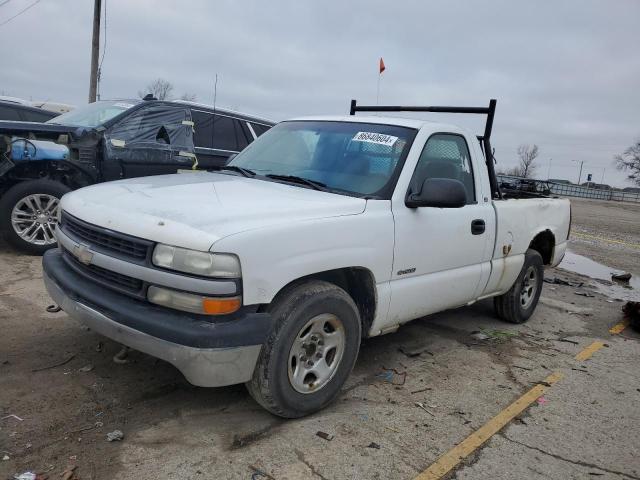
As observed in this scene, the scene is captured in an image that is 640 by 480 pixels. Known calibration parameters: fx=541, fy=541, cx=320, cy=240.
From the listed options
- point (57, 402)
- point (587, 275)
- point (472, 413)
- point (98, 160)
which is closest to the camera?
point (57, 402)

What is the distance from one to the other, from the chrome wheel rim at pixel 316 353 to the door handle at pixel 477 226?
1.60 metres

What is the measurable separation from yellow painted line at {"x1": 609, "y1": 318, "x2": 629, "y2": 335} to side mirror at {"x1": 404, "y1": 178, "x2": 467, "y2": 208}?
3.27 m

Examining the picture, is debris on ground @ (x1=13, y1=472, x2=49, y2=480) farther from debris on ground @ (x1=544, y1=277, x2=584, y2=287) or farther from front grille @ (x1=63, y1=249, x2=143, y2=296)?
debris on ground @ (x1=544, y1=277, x2=584, y2=287)

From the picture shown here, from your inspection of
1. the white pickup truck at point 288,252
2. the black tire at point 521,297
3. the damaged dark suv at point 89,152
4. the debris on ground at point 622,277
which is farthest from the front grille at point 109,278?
the debris on ground at point 622,277

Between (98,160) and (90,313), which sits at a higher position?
(98,160)

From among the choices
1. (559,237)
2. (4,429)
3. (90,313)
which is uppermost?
(559,237)

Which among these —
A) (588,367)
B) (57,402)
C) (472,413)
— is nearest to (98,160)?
(57,402)

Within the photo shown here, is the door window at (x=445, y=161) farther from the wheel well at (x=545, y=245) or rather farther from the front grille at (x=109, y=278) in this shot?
the front grille at (x=109, y=278)

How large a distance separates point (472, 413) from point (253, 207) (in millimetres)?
1931

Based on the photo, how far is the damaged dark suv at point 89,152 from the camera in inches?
240

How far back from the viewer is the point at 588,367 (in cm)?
452

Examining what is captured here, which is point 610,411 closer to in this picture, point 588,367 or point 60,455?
point 588,367

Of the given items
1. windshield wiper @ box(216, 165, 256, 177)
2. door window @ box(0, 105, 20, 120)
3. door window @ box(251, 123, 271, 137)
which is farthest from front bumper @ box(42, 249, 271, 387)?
door window @ box(0, 105, 20, 120)

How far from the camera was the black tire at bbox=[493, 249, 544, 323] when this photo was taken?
5.38 m
